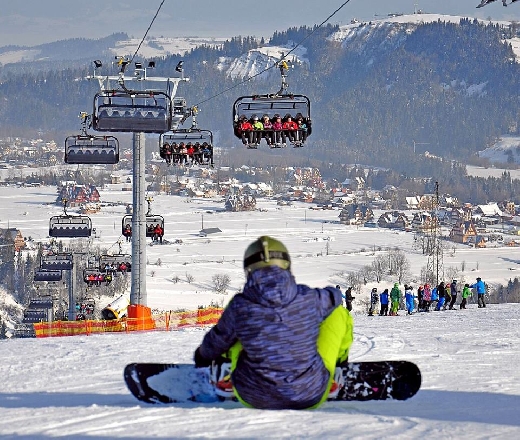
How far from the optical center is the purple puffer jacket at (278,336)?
4430 millimetres

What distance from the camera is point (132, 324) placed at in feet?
61.5

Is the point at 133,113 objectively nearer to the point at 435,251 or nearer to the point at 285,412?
the point at 285,412

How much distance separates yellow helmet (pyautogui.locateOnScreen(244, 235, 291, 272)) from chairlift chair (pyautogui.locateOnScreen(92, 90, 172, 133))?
11.9 meters

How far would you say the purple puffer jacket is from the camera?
4430 mm

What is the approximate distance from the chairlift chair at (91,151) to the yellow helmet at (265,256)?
1725 cm

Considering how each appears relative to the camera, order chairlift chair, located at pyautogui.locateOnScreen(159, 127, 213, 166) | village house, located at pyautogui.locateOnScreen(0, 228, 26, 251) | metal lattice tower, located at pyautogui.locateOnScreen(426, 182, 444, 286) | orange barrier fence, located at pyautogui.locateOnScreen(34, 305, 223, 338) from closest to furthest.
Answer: orange barrier fence, located at pyautogui.locateOnScreen(34, 305, 223, 338)
chairlift chair, located at pyautogui.locateOnScreen(159, 127, 213, 166)
metal lattice tower, located at pyautogui.locateOnScreen(426, 182, 444, 286)
village house, located at pyautogui.locateOnScreen(0, 228, 26, 251)

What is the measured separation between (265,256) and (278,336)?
0.40 meters

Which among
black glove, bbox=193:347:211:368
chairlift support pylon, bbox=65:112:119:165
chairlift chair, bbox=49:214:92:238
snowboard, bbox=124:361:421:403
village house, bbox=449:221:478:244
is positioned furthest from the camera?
village house, bbox=449:221:478:244

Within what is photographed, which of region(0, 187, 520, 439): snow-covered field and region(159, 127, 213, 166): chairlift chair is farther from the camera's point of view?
region(159, 127, 213, 166): chairlift chair

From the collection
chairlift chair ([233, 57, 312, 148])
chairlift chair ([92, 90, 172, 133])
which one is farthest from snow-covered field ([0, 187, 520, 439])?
chairlift chair ([92, 90, 172, 133])

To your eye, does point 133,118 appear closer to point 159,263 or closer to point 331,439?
point 331,439

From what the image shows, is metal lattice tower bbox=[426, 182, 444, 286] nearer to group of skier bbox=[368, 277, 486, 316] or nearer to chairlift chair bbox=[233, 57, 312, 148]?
group of skier bbox=[368, 277, 486, 316]

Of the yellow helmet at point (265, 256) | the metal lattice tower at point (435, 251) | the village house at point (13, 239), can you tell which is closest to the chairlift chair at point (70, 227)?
the metal lattice tower at point (435, 251)

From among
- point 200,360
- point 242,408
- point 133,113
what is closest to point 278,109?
point 133,113
